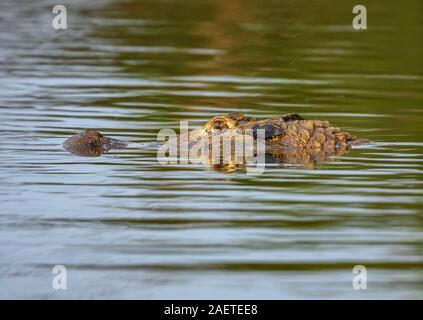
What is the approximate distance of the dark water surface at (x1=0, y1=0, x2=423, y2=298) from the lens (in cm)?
848

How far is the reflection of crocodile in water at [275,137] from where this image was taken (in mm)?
13070

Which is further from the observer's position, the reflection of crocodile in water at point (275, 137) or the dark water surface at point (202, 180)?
the reflection of crocodile in water at point (275, 137)

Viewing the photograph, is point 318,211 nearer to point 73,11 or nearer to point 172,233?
point 172,233

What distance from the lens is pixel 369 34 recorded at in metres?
24.4

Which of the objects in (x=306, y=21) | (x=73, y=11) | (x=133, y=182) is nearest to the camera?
(x=133, y=182)

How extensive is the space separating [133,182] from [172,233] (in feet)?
6.54

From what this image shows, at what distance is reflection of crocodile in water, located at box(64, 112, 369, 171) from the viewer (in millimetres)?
13070

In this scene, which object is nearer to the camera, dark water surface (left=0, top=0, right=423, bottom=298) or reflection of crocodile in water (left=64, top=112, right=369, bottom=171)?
dark water surface (left=0, top=0, right=423, bottom=298)

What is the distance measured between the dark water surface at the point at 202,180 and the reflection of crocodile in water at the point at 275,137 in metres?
0.22

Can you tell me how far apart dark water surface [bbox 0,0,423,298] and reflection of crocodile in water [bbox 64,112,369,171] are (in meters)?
0.22
